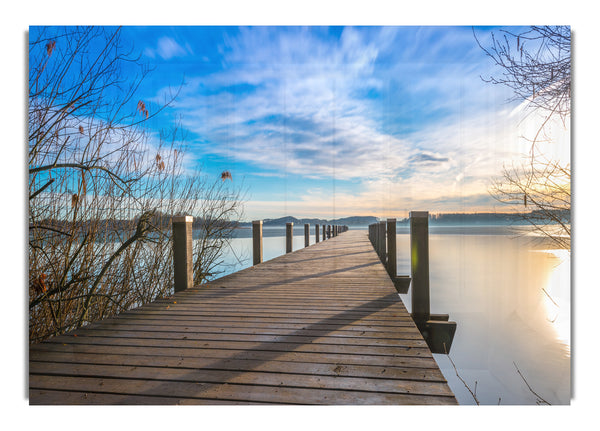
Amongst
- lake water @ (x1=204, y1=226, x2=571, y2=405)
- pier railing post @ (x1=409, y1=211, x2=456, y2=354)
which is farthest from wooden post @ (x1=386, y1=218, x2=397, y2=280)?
pier railing post @ (x1=409, y1=211, x2=456, y2=354)

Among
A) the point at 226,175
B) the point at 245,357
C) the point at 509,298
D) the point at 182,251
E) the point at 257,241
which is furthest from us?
the point at 257,241

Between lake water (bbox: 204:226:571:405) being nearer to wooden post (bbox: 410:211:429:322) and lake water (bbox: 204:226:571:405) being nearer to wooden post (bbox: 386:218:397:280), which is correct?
wooden post (bbox: 410:211:429:322)

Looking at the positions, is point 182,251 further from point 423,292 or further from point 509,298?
point 509,298

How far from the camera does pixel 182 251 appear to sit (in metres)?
2.98

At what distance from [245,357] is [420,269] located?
1.71 metres

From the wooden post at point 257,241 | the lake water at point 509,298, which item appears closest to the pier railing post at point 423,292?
the lake water at point 509,298

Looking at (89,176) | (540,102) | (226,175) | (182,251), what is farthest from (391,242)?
(89,176)

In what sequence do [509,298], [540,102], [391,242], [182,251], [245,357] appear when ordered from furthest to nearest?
[391,242] → [182,251] → [509,298] → [540,102] → [245,357]

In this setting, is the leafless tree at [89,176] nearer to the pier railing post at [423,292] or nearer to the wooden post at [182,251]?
the wooden post at [182,251]

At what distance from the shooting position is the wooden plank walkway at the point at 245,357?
3.91ft

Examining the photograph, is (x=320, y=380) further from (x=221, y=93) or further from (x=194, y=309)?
(x=221, y=93)
